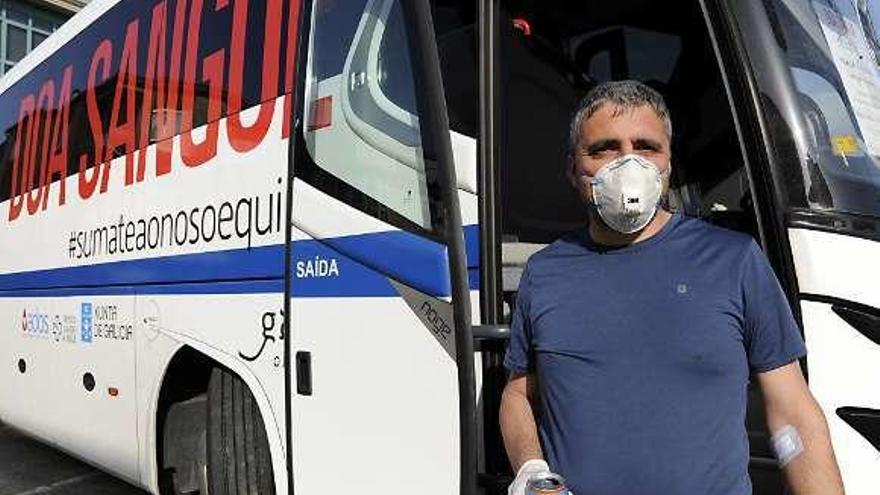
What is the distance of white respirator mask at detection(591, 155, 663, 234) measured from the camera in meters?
1.62

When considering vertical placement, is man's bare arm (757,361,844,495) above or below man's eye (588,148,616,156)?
below

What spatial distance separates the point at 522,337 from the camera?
71.7 inches

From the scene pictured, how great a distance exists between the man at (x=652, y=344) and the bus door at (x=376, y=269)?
1.45 ft

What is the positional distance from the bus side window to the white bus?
1 centimetres

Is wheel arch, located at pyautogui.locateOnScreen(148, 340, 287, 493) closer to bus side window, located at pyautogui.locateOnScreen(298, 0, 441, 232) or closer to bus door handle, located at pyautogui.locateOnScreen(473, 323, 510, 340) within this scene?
bus side window, located at pyautogui.locateOnScreen(298, 0, 441, 232)

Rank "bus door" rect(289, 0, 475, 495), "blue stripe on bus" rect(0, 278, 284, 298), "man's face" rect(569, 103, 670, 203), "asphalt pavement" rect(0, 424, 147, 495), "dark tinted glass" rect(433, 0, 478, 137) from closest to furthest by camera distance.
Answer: "man's face" rect(569, 103, 670, 203)
"bus door" rect(289, 0, 475, 495)
"dark tinted glass" rect(433, 0, 478, 137)
"blue stripe on bus" rect(0, 278, 284, 298)
"asphalt pavement" rect(0, 424, 147, 495)

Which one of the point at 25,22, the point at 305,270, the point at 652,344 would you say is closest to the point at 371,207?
the point at 305,270

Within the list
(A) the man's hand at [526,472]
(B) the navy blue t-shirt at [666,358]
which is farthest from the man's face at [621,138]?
(A) the man's hand at [526,472]

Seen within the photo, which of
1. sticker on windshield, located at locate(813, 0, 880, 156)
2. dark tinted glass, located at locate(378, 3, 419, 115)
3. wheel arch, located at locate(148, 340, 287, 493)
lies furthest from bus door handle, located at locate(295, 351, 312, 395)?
sticker on windshield, located at locate(813, 0, 880, 156)

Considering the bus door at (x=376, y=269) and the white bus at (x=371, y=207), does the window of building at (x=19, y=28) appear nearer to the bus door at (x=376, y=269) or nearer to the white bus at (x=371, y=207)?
the white bus at (x=371, y=207)

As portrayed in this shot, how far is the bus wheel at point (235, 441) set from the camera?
3330mm

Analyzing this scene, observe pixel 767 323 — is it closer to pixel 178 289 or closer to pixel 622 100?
pixel 622 100

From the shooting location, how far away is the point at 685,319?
5.13 ft

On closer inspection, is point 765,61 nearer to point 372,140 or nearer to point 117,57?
point 372,140
